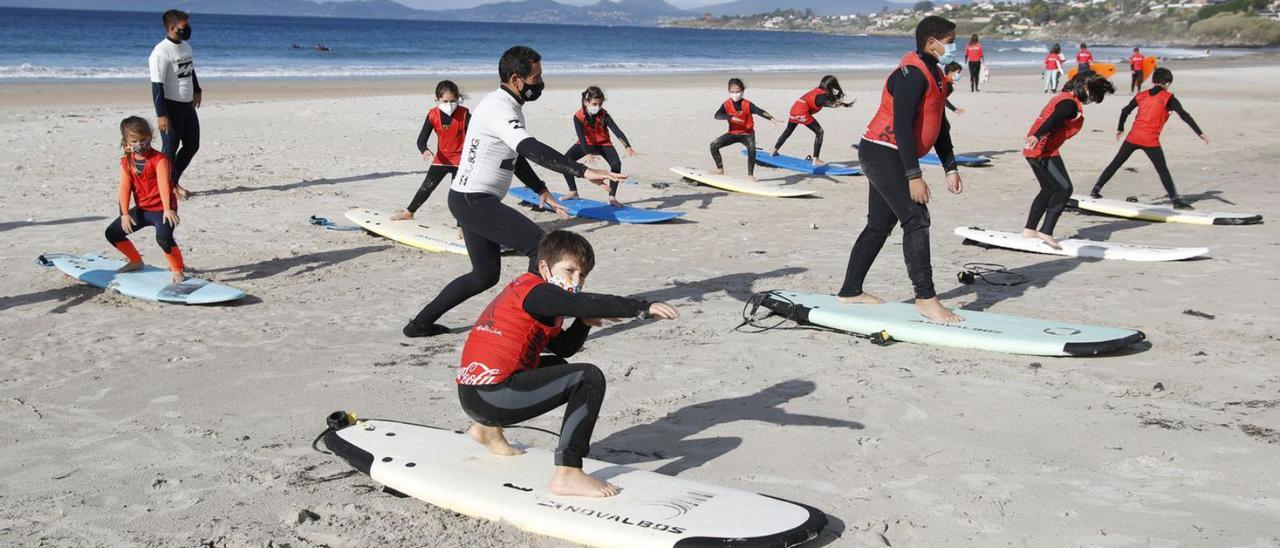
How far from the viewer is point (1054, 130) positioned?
29.9 feet

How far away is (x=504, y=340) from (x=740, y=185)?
31.8 feet

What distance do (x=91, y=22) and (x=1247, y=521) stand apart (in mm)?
90380

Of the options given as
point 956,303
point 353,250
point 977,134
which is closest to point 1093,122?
point 977,134

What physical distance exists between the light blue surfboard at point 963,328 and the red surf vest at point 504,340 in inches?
124

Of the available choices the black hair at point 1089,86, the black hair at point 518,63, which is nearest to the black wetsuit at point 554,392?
the black hair at point 518,63

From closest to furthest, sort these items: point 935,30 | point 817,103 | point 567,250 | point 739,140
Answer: point 567,250
point 935,30
point 739,140
point 817,103

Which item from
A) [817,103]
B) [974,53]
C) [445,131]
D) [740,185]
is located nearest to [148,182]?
[445,131]

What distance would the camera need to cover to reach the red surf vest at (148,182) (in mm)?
7730

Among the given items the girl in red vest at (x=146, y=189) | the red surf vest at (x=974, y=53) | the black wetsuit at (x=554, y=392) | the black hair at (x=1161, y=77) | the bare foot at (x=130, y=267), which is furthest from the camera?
the red surf vest at (x=974, y=53)

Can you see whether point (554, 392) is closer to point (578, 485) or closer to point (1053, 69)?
point (578, 485)

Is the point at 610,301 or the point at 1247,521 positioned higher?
the point at 610,301

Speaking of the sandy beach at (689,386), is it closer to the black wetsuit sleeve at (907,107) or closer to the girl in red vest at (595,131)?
the girl in red vest at (595,131)

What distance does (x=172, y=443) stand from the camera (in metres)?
5.10

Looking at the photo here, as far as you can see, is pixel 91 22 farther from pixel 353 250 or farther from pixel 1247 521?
pixel 1247 521
